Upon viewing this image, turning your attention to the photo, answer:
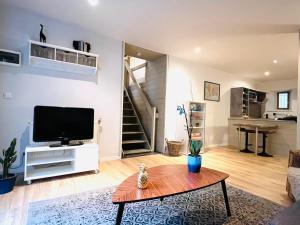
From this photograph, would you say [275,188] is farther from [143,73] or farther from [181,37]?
[143,73]

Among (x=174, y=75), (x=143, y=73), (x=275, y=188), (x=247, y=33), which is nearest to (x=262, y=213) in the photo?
(x=275, y=188)

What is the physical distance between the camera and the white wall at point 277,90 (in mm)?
6828

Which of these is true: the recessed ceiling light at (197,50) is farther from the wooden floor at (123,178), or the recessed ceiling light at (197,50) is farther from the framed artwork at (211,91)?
the wooden floor at (123,178)

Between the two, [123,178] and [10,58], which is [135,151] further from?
[10,58]

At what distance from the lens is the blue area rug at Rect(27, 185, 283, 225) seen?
1.77 meters

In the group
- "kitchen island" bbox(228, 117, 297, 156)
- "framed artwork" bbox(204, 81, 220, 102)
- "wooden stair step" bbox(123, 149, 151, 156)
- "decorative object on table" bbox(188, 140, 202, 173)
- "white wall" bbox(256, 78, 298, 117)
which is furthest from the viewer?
"white wall" bbox(256, 78, 298, 117)

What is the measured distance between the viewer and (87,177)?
2939 millimetres

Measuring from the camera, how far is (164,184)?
1.65m

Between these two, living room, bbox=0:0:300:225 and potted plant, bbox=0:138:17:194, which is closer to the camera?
living room, bbox=0:0:300:225

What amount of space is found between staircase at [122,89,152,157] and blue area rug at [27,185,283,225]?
2315 millimetres

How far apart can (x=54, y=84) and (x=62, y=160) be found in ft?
4.35

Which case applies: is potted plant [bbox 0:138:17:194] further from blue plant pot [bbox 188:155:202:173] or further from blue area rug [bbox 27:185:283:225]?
blue plant pot [bbox 188:155:202:173]

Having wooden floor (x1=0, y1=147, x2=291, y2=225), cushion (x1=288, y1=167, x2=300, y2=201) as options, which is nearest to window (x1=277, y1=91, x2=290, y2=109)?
wooden floor (x1=0, y1=147, x2=291, y2=225)

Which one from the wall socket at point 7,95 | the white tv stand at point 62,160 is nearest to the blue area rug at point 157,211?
the white tv stand at point 62,160
